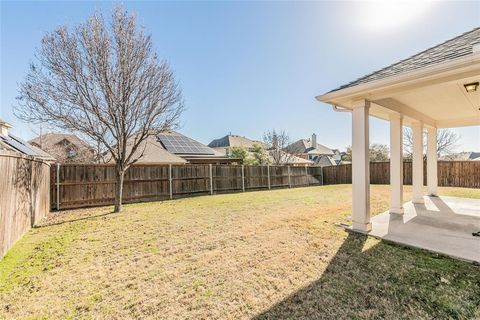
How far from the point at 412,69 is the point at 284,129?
2234cm

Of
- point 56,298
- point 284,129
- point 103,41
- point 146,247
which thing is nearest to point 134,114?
point 103,41

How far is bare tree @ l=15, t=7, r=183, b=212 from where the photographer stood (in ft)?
23.2

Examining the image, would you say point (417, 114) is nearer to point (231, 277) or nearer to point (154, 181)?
point (231, 277)

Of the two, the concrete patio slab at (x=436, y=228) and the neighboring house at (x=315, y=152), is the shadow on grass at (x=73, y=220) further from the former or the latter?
the neighboring house at (x=315, y=152)

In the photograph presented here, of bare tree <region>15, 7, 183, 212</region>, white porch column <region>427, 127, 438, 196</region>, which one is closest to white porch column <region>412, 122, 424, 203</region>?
white porch column <region>427, 127, 438, 196</region>

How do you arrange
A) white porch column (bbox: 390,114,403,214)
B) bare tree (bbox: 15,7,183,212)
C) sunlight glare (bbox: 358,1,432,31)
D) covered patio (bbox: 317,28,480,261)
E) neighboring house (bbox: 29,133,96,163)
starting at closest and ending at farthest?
covered patio (bbox: 317,28,480,261) < sunlight glare (bbox: 358,1,432,31) < white porch column (bbox: 390,114,403,214) < bare tree (bbox: 15,7,183,212) < neighboring house (bbox: 29,133,96,163)

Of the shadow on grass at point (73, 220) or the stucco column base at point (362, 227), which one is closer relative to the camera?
the stucco column base at point (362, 227)

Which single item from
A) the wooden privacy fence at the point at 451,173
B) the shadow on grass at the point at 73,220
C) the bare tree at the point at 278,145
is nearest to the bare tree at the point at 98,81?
the shadow on grass at the point at 73,220

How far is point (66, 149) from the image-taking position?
19.1m

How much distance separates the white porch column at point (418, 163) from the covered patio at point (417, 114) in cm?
3

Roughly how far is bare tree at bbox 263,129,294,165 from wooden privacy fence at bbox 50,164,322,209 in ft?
29.2

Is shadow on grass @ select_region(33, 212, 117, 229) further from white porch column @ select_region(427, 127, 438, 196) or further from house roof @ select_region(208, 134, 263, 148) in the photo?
house roof @ select_region(208, 134, 263, 148)

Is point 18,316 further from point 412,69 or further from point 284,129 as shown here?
point 284,129

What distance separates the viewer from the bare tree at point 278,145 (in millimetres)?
25027
